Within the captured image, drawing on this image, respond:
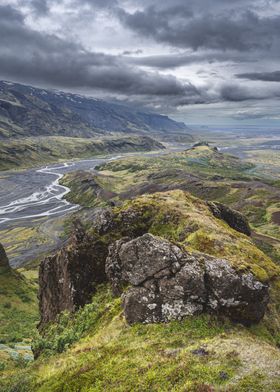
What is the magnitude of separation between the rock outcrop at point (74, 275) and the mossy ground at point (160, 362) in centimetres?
977

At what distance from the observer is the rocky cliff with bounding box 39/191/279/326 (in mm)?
25172

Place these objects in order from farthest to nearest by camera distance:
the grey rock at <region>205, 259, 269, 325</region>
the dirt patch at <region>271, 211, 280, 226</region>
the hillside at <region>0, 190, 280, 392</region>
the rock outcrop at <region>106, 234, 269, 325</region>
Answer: the dirt patch at <region>271, 211, 280, 226</region> → the grey rock at <region>205, 259, 269, 325</region> → the rock outcrop at <region>106, 234, 269, 325</region> → the hillside at <region>0, 190, 280, 392</region>

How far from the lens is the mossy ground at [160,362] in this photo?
17.1 m

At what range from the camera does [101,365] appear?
20.3 m

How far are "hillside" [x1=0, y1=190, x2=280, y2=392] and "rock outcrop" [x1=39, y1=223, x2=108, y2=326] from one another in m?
0.11

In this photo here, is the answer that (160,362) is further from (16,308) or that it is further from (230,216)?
(16,308)

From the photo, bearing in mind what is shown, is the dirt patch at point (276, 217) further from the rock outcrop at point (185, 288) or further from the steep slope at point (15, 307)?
the rock outcrop at point (185, 288)

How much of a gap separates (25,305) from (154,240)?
164ft

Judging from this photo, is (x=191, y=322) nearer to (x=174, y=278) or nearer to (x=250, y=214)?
(x=174, y=278)

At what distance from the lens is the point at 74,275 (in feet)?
122

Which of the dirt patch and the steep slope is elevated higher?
the steep slope

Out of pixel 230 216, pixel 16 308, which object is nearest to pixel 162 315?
pixel 230 216

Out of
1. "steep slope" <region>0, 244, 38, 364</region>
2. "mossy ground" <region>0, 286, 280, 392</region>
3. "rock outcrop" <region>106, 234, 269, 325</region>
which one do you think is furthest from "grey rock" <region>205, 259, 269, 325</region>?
"steep slope" <region>0, 244, 38, 364</region>

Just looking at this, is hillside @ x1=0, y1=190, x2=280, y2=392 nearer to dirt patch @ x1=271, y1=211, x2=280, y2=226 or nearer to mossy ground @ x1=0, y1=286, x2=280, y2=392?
mossy ground @ x1=0, y1=286, x2=280, y2=392
